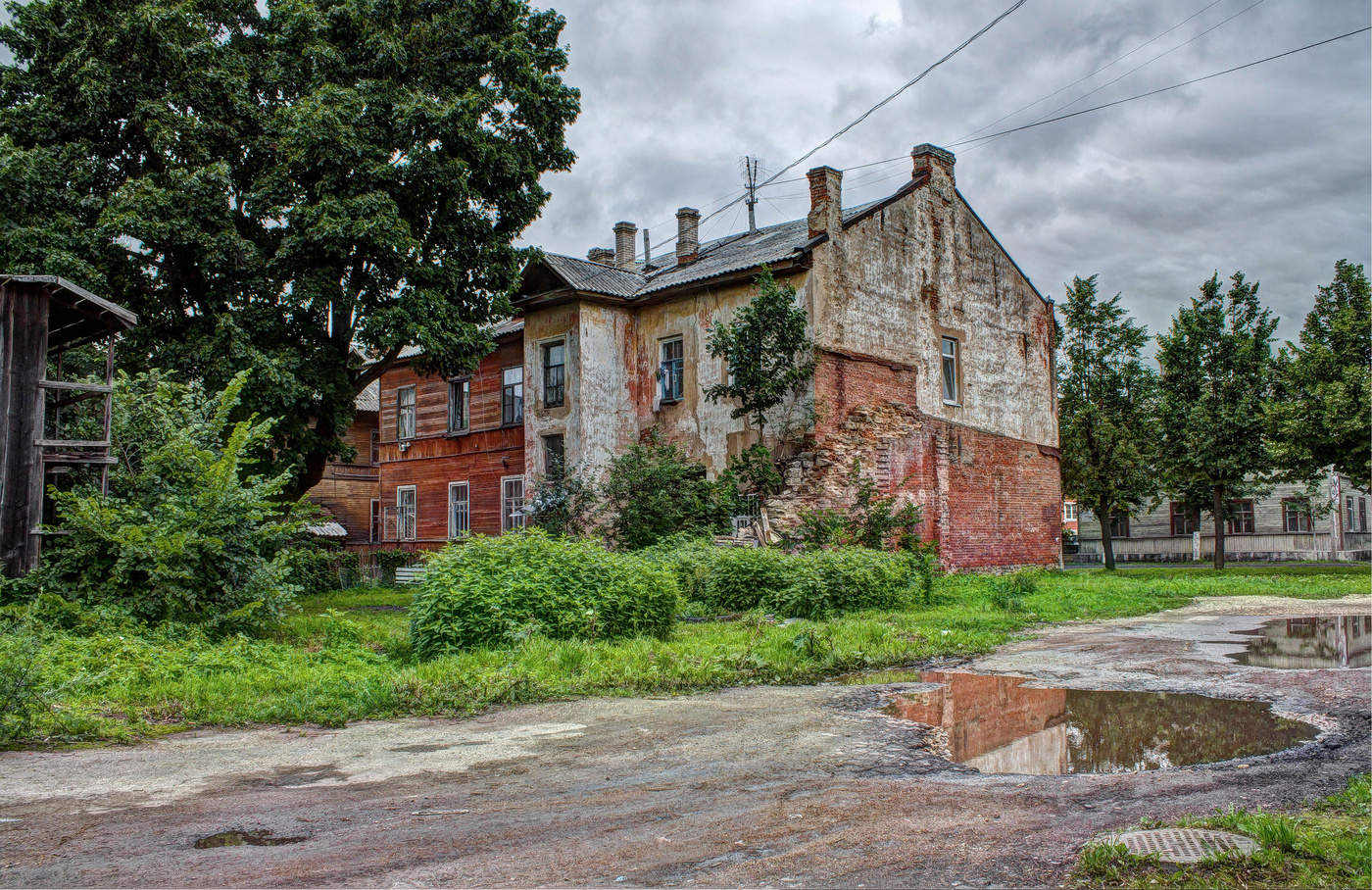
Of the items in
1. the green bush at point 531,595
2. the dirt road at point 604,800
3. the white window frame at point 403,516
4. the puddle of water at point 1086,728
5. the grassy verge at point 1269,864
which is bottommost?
the puddle of water at point 1086,728

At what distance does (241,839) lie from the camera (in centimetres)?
446

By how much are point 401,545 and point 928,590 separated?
19529 millimetres

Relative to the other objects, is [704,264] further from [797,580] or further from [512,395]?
[797,580]

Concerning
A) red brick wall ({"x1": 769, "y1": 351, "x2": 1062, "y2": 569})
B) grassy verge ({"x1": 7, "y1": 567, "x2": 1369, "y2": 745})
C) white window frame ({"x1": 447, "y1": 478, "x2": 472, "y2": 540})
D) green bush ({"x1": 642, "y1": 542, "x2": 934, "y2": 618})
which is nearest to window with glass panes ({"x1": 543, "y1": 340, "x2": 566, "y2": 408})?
white window frame ({"x1": 447, "y1": 478, "x2": 472, "y2": 540})

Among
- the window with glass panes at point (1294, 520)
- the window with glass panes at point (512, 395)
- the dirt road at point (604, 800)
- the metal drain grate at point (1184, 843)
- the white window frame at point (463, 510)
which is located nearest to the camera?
the metal drain grate at point (1184, 843)

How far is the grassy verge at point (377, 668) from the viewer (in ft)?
25.2

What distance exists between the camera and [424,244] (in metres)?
19.4

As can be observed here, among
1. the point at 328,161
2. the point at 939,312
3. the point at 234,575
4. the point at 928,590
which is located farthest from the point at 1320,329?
the point at 234,575

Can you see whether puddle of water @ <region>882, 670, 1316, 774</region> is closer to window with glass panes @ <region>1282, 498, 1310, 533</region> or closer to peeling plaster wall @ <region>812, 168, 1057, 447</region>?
peeling plaster wall @ <region>812, 168, 1057, 447</region>

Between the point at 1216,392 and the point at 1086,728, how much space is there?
27.5 meters

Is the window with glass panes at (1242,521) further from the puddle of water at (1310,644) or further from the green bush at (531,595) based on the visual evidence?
the green bush at (531,595)

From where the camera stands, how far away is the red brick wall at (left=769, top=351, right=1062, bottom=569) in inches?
857

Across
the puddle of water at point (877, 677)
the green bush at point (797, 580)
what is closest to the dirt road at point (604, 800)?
the puddle of water at point (877, 677)

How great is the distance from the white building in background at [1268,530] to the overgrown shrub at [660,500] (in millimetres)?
21497
